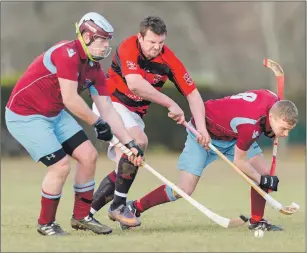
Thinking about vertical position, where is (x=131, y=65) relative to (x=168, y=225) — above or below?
above

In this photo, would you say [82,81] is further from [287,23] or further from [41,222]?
[287,23]

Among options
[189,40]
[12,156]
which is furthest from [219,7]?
[12,156]

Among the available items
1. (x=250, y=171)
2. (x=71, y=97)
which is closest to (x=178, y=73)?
(x=250, y=171)

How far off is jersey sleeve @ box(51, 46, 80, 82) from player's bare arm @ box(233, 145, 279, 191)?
4.66ft

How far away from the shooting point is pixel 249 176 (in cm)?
741

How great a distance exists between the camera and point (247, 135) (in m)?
7.15

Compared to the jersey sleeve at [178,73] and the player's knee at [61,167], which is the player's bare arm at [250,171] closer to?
the jersey sleeve at [178,73]

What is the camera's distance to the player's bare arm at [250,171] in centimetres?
728

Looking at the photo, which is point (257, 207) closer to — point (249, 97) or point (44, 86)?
point (249, 97)

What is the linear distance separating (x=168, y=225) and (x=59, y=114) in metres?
1.49

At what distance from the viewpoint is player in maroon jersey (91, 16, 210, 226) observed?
746 cm

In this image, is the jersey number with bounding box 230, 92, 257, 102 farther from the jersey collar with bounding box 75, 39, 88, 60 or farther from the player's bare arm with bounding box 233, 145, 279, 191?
the jersey collar with bounding box 75, 39, 88, 60

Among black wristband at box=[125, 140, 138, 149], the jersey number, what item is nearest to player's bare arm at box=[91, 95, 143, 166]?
black wristband at box=[125, 140, 138, 149]

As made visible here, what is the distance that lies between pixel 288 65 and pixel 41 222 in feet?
76.1
